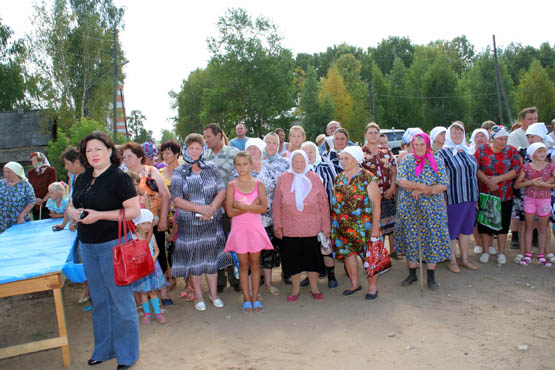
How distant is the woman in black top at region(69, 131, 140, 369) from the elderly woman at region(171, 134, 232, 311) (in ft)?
3.65

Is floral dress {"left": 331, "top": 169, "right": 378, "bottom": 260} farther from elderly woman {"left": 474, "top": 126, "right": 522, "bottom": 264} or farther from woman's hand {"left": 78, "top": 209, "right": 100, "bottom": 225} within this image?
woman's hand {"left": 78, "top": 209, "right": 100, "bottom": 225}

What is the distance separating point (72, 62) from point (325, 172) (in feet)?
75.7

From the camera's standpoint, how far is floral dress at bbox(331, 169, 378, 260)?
4586mm

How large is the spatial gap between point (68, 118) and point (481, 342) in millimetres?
24512

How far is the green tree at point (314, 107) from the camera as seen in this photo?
29391 millimetres

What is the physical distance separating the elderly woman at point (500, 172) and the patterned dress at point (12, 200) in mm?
6492

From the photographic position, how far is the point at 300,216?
461 centimetres

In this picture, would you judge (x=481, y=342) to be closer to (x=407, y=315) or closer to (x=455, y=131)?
(x=407, y=315)

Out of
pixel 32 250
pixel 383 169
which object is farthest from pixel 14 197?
pixel 383 169

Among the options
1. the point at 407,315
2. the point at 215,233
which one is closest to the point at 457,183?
the point at 407,315

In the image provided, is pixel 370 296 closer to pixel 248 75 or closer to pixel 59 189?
pixel 59 189

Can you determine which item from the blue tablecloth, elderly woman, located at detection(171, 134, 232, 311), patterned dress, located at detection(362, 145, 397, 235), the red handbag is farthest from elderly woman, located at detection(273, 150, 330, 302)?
the blue tablecloth

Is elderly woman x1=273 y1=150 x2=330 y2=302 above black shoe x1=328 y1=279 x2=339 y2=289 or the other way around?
above

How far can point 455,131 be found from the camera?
5336 millimetres
